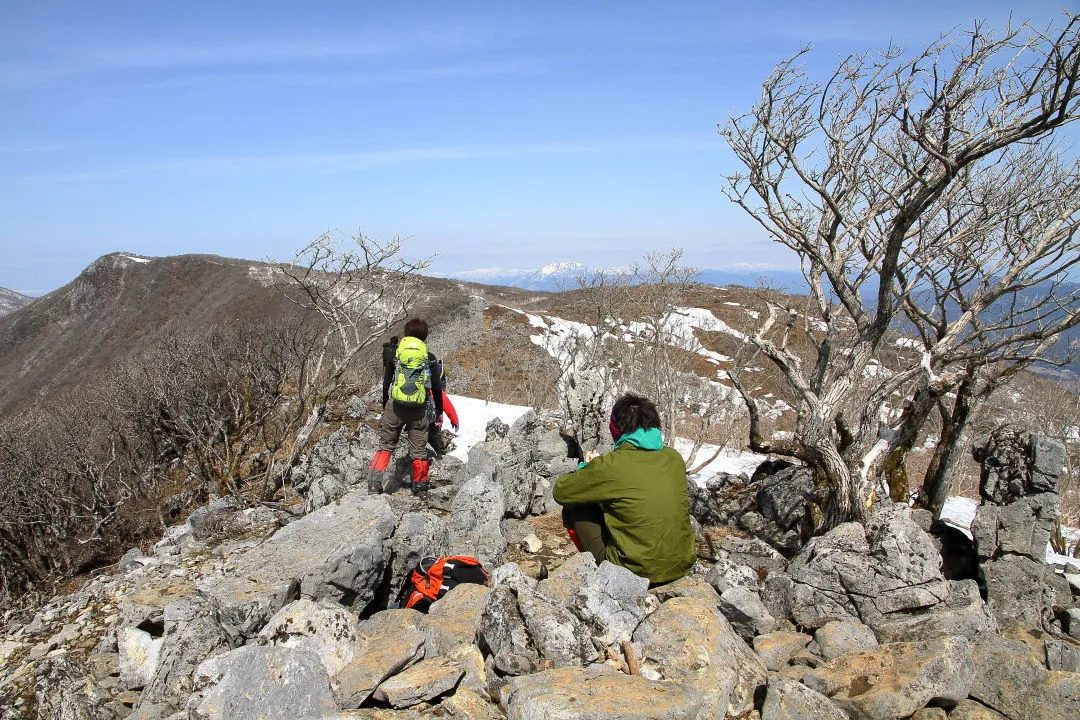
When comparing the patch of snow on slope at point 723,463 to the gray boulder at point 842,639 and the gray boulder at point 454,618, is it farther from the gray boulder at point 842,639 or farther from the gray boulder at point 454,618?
the gray boulder at point 454,618

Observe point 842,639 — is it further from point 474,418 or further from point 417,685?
point 474,418

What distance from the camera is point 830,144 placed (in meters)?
9.27

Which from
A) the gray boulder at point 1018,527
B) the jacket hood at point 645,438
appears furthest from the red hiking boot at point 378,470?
the gray boulder at point 1018,527

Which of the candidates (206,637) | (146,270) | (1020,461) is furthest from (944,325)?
(146,270)

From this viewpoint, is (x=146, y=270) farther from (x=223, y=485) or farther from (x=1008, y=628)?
(x=1008, y=628)

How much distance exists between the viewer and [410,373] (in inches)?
303

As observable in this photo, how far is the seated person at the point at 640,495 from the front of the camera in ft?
16.5

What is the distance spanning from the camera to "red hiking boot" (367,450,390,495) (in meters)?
8.21

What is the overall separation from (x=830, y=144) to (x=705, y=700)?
330 inches

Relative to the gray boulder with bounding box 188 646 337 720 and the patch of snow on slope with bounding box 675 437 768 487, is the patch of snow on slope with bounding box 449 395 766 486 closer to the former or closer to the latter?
the patch of snow on slope with bounding box 675 437 768 487

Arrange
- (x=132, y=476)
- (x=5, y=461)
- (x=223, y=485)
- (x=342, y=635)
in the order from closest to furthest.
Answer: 1. (x=342, y=635)
2. (x=223, y=485)
3. (x=5, y=461)
4. (x=132, y=476)

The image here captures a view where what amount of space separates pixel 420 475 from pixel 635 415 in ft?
13.6

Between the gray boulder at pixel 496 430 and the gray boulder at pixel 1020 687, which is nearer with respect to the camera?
the gray boulder at pixel 1020 687

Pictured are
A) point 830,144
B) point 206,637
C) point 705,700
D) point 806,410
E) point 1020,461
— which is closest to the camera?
point 705,700
